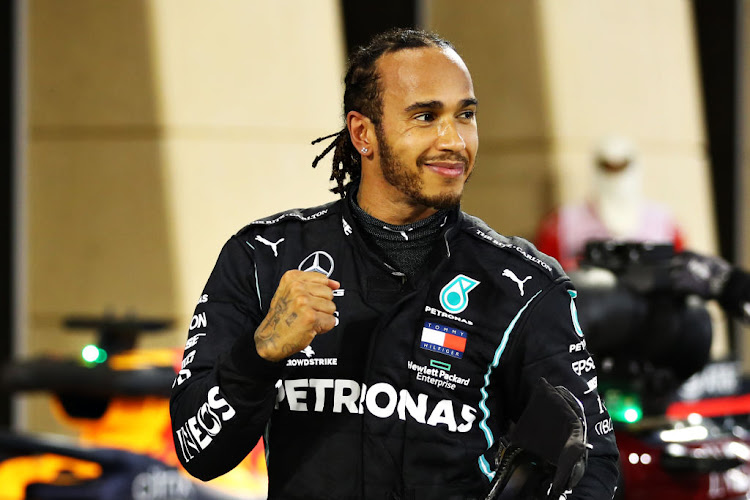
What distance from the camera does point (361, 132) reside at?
284cm

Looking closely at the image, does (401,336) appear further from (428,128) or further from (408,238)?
(428,128)

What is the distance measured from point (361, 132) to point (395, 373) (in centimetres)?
55

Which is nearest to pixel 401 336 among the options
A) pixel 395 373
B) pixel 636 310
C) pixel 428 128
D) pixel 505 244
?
pixel 395 373

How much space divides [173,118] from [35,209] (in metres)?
1.10

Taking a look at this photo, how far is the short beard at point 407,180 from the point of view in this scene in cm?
268

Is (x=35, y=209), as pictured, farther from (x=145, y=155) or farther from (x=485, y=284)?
(x=485, y=284)

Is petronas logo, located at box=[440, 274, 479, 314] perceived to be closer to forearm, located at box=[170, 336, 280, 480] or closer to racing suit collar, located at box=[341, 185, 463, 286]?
racing suit collar, located at box=[341, 185, 463, 286]

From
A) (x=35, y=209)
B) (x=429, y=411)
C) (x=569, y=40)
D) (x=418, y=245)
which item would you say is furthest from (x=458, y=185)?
(x=569, y=40)

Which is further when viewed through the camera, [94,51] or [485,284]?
[94,51]

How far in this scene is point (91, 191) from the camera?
26.5 ft

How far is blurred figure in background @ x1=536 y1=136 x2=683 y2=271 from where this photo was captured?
6.55 meters

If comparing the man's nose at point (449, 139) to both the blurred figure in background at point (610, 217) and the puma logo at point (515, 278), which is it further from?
the blurred figure in background at point (610, 217)

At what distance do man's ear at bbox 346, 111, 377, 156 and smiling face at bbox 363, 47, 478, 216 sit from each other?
2.3 inches

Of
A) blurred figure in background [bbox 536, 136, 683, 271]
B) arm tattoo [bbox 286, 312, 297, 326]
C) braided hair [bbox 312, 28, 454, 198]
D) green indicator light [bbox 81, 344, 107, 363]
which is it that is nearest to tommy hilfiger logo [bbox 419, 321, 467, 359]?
arm tattoo [bbox 286, 312, 297, 326]
